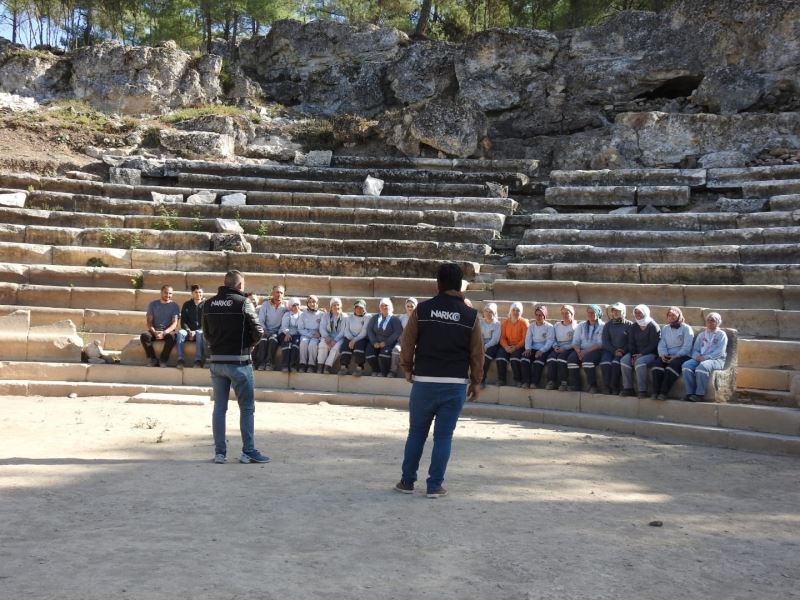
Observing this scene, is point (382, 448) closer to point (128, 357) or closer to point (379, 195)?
point (128, 357)

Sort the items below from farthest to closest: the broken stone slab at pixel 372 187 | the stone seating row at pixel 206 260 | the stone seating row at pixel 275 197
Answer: the broken stone slab at pixel 372 187, the stone seating row at pixel 275 197, the stone seating row at pixel 206 260

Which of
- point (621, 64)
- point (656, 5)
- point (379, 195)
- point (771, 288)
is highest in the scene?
point (656, 5)

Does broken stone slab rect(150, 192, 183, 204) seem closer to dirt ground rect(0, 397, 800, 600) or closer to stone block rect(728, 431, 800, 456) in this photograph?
dirt ground rect(0, 397, 800, 600)

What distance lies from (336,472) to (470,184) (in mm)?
11520

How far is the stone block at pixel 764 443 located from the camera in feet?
25.5

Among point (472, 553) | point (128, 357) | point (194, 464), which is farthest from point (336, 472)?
point (128, 357)

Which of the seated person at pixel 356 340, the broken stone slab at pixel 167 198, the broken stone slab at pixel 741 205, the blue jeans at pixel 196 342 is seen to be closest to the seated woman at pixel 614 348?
the seated person at pixel 356 340

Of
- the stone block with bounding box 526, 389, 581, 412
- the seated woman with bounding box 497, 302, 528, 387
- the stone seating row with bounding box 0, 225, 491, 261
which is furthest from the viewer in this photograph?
the stone seating row with bounding box 0, 225, 491, 261

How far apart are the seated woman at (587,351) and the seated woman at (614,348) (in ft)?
0.36

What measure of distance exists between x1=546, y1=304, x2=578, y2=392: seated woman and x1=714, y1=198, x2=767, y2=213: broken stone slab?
589 centimetres

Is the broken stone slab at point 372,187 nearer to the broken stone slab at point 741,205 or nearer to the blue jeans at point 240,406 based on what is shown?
the broken stone slab at point 741,205

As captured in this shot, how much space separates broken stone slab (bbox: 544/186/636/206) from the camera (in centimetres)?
1559

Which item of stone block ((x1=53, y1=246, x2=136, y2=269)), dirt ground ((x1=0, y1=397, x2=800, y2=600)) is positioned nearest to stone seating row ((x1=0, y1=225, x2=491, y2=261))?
stone block ((x1=53, y1=246, x2=136, y2=269))

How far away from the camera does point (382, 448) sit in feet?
24.4
